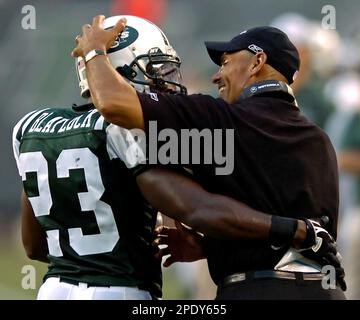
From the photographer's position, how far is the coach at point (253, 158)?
411 centimetres

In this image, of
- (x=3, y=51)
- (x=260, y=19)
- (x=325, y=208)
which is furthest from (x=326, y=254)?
(x=3, y=51)

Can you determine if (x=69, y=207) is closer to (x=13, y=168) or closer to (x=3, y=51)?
(x=13, y=168)

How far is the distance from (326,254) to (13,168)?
28.1 feet

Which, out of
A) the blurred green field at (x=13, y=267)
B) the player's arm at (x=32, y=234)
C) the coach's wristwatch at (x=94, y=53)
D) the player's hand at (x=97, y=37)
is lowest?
the blurred green field at (x=13, y=267)

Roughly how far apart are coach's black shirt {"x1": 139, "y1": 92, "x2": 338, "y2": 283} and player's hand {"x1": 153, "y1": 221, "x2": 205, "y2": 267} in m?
0.24

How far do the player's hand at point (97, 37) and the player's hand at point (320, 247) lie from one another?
1.06m

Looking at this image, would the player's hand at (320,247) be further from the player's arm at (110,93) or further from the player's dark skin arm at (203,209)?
the player's arm at (110,93)

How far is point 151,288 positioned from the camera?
4.34m

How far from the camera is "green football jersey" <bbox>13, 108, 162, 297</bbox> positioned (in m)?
4.21

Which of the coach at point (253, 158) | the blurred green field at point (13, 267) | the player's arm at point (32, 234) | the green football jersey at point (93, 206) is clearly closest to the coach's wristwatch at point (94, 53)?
the coach at point (253, 158)

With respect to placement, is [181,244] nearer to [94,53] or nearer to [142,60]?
[142,60]

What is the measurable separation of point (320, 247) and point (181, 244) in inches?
27.6

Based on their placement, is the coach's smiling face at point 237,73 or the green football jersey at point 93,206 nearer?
the green football jersey at point 93,206

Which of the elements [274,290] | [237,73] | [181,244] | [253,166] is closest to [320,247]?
[274,290]
